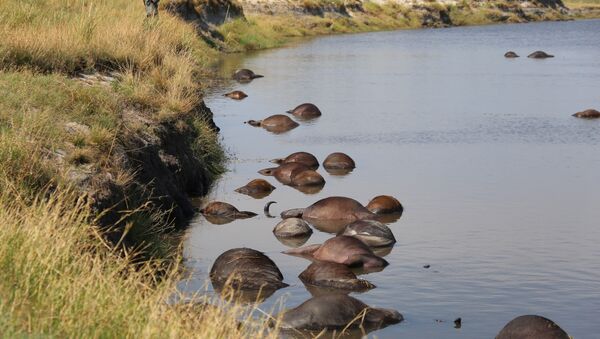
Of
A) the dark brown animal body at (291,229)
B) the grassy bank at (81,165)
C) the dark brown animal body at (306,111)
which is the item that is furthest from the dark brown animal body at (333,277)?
the dark brown animal body at (306,111)

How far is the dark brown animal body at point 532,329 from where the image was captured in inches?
341

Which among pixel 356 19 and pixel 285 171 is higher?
pixel 285 171

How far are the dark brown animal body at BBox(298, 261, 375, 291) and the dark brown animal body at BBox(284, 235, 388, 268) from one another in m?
0.42

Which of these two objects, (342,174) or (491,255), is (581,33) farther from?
(491,255)

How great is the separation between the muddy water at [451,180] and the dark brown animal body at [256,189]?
0.22 metres

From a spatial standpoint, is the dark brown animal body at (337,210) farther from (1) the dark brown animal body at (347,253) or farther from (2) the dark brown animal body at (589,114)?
(2) the dark brown animal body at (589,114)

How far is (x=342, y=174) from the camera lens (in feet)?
57.1

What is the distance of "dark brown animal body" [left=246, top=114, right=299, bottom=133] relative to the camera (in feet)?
74.3

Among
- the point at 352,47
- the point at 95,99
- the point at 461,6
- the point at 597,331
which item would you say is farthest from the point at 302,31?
the point at 597,331

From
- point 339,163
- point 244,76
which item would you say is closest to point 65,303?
point 339,163

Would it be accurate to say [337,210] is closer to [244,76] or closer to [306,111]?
[306,111]

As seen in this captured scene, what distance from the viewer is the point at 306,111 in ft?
81.4

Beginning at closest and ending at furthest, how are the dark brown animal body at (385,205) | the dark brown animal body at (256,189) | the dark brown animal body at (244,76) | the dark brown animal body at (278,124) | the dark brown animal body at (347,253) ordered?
1. the dark brown animal body at (347,253)
2. the dark brown animal body at (385,205)
3. the dark brown animal body at (256,189)
4. the dark brown animal body at (278,124)
5. the dark brown animal body at (244,76)

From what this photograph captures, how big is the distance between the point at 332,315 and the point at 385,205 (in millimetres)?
5067
